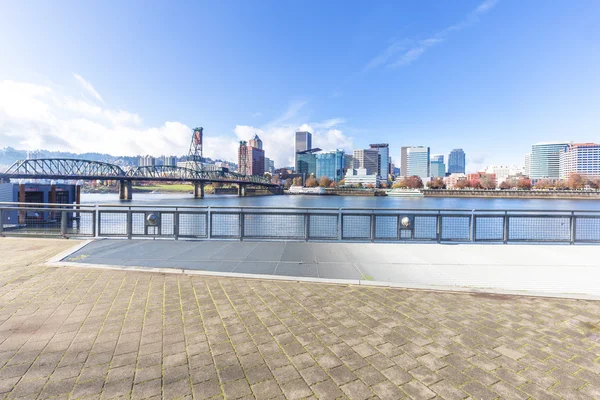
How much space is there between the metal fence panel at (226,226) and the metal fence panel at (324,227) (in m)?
2.58

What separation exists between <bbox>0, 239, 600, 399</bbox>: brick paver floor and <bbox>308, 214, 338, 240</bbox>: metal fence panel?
4.65 metres

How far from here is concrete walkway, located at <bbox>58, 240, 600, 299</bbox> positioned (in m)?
5.79

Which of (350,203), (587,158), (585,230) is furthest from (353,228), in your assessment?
(587,158)

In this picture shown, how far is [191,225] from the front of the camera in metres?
10.2

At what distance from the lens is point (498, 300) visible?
489 centimetres

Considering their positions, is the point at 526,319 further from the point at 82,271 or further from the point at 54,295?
the point at 82,271

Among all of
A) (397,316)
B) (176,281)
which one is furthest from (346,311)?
(176,281)

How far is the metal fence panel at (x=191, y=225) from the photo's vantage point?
10180 millimetres

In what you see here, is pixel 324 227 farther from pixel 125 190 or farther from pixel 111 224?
pixel 125 190

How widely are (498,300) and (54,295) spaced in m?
7.28

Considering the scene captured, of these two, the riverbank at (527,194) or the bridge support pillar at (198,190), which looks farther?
the riverbank at (527,194)

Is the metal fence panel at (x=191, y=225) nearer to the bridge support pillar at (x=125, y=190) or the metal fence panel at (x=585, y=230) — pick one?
the metal fence panel at (x=585, y=230)

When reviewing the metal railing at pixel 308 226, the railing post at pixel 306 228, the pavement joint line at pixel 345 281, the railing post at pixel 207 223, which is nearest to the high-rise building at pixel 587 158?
the metal railing at pixel 308 226

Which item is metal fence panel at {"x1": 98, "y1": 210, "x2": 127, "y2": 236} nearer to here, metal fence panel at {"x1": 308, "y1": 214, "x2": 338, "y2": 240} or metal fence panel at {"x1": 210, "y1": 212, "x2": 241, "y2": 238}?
metal fence panel at {"x1": 210, "y1": 212, "x2": 241, "y2": 238}
